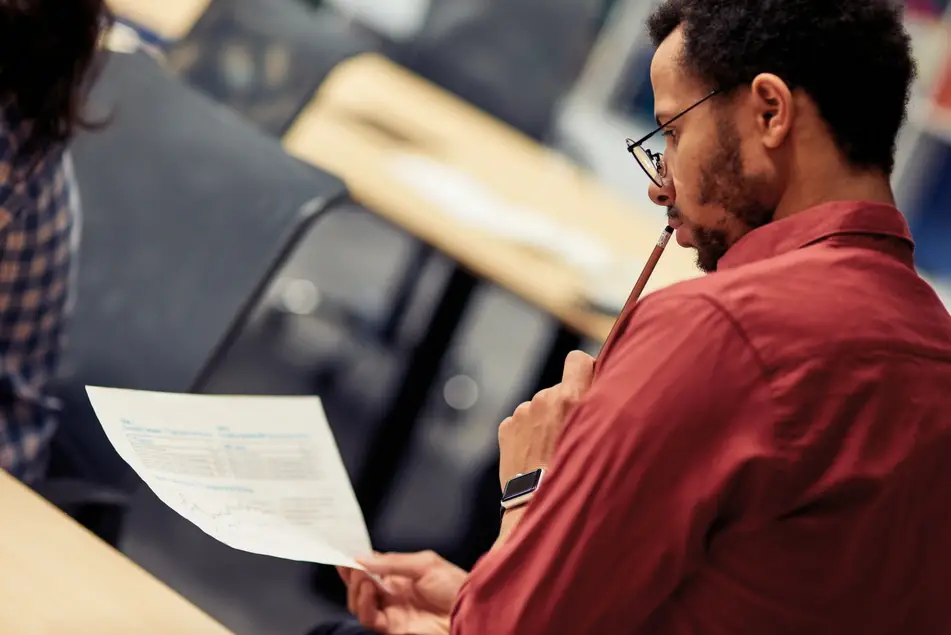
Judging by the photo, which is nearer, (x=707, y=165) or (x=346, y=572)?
(x=707, y=165)

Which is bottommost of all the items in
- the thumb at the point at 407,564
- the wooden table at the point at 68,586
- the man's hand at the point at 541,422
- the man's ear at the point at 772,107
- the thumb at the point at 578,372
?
the wooden table at the point at 68,586

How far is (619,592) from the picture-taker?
2.61 feet

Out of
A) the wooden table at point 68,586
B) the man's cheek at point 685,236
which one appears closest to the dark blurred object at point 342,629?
the wooden table at point 68,586

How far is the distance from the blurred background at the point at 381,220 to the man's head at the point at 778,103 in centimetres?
16

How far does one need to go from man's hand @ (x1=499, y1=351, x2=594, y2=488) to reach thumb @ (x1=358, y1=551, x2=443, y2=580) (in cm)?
20

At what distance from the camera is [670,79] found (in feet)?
3.04

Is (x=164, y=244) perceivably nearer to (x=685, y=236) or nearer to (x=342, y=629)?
(x=342, y=629)

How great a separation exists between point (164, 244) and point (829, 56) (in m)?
0.88

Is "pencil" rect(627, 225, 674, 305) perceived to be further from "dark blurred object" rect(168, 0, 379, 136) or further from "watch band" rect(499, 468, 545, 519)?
"dark blurred object" rect(168, 0, 379, 136)

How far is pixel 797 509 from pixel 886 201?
0.28 meters

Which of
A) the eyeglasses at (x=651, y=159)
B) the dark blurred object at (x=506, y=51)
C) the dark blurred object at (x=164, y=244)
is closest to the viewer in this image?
the eyeglasses at (x=651, y=159)

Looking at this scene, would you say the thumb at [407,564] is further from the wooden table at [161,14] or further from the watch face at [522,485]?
the wooden table at [161,14]

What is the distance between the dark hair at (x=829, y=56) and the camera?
85 cm

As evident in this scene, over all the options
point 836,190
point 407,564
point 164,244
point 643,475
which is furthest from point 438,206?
point 643,475
